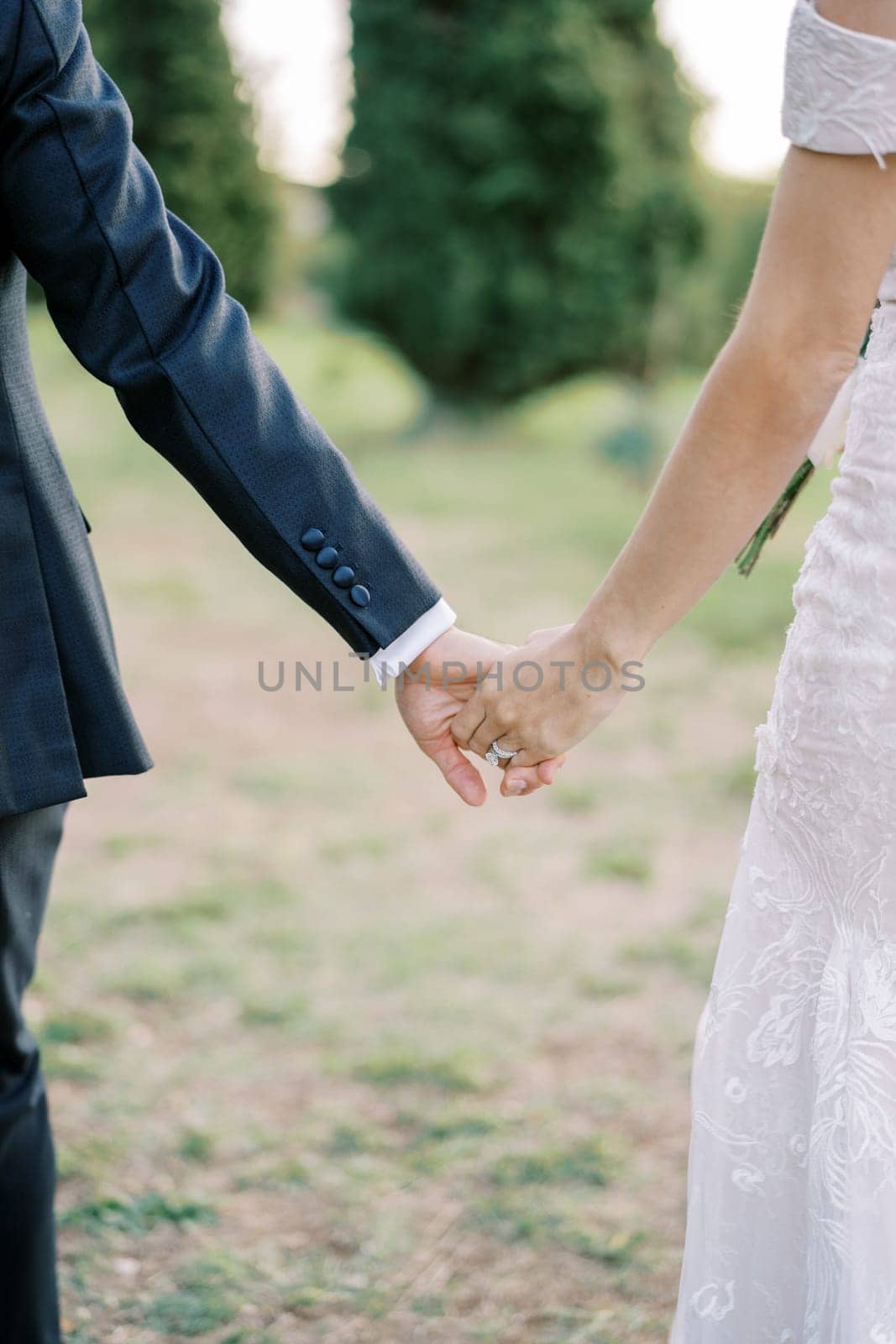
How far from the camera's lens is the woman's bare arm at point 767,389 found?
3.98 feet

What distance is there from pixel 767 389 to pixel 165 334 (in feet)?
2.33

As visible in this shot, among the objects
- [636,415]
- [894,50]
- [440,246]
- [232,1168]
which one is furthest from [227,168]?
[894,50]

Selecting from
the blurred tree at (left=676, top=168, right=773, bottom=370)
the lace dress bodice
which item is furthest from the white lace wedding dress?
the blurred tree at (left=676, top=168, right=773, bottom=370)

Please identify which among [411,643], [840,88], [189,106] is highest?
[189,106]

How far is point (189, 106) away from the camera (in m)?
11.3

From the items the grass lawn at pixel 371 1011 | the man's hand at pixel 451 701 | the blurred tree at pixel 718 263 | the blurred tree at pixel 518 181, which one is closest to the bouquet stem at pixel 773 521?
the man's hand at pixel 451 701

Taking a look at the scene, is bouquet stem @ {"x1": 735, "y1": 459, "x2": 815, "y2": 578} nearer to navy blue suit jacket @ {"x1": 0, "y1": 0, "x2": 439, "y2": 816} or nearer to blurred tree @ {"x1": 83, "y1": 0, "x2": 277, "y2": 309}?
navy blue suit jacket @ {"x1": 0, "y1": 0, "x2": 439, "y2": 816}

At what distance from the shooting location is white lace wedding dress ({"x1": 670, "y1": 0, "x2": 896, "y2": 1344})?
129 centimetres

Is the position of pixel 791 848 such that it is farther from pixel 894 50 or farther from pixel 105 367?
pixel 105 367

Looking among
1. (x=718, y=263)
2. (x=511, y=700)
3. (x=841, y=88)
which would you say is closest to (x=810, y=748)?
(x=511, y=700)

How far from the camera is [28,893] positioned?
1.71 meters

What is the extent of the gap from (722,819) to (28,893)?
119 inches

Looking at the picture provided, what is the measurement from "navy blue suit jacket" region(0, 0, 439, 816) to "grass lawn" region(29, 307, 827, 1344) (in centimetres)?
118

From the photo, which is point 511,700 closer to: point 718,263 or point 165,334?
point 165,334
